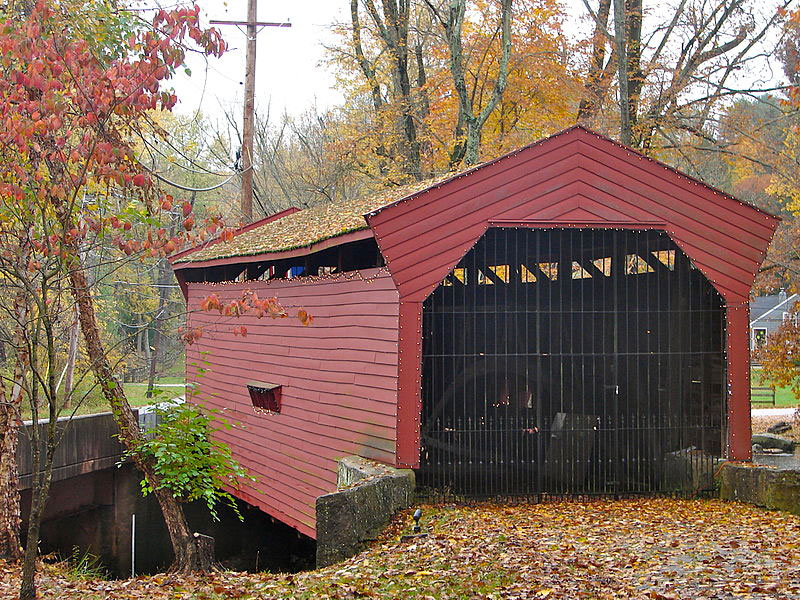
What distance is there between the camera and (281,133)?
33812mm

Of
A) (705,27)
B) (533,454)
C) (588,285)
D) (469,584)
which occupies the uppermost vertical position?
(705,27)

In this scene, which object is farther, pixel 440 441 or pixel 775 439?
pixel 775 439

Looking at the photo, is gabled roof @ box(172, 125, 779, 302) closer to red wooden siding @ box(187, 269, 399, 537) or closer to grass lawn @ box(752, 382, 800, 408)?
red wooden siding @ box(187, 269, 399, 537)

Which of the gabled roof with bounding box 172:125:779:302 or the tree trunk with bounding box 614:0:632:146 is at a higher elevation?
the tree trunk with bounding box 614:0:632:146

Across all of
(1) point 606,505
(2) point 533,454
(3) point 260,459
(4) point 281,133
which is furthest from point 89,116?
(4) point 281,133

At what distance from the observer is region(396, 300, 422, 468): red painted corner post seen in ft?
32.3

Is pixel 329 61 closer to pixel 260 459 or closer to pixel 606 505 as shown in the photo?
pixel 260 459

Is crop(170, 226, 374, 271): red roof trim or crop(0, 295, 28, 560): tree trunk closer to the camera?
crop(0, 295, 28, 560): tree trunk

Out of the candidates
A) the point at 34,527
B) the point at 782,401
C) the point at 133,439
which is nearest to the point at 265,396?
the point at 133,439

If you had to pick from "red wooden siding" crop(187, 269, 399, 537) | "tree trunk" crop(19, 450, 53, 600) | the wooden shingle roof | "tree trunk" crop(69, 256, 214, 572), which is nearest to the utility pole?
the wooden shingle roof

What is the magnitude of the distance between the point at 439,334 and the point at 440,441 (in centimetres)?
127

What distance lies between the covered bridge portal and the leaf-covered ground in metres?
0.63

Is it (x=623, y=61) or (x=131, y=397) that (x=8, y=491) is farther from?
(x=131, y=397)

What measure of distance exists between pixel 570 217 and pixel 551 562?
423 centimetres
